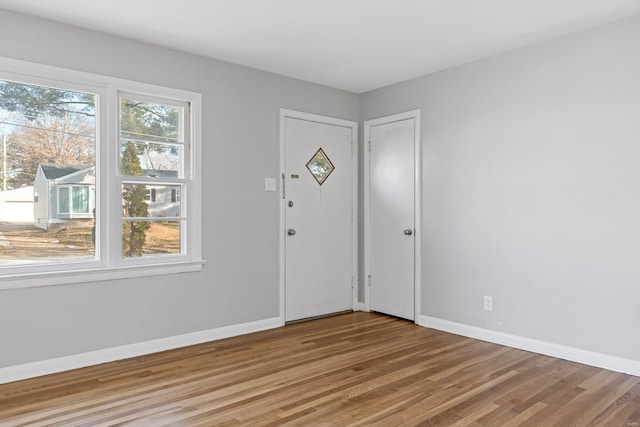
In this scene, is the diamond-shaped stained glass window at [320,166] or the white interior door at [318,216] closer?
the white interior door at [318,216]

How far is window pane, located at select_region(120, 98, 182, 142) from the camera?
3570mm

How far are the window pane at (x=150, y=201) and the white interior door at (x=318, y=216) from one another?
3.74 feet

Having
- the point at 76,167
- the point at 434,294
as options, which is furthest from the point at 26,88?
the point at 434,294

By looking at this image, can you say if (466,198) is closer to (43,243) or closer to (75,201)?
(75,201)

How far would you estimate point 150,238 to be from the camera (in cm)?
370

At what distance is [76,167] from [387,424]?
2760mm

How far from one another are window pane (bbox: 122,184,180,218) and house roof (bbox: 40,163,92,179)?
0.38m

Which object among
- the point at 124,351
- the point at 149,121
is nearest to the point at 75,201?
the point at 149,121

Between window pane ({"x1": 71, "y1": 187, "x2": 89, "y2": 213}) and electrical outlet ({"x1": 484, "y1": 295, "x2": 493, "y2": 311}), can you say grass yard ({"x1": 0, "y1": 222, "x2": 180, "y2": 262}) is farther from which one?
electrical outlet ({"x1": 484, "y1": 295, "x2": 493, "y2": 311})

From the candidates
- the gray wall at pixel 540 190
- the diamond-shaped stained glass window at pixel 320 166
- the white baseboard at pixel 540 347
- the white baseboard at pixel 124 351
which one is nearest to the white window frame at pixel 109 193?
the white baseboard at pixel 124 351

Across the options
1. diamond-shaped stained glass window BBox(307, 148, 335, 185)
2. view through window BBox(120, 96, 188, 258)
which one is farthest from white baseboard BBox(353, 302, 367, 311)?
view through window BBox(120, 96, 188, 258)

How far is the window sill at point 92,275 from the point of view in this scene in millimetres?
3037

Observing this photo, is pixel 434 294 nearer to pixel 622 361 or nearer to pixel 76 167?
pixel 622 361

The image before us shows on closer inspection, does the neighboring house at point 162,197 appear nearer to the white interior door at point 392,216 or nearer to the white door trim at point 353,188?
the white door trim at point 353,188
